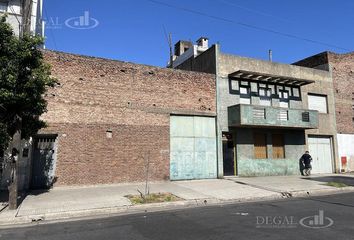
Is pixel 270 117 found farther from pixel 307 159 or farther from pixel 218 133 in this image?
pixel 307 159

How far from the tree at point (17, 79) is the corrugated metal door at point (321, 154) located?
1915cm

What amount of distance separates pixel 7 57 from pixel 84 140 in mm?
6291

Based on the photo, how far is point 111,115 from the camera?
1650 cm

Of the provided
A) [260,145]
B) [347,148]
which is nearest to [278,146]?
[260,145]

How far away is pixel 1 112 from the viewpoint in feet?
34.4

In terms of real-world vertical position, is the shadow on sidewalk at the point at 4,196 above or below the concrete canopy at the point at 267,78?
below

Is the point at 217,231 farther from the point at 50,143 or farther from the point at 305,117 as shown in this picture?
the point at 305,117

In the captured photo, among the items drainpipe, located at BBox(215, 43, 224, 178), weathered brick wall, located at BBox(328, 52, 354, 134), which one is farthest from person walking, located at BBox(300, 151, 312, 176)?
drainpipe, located at BBox(215, 43, 224, 178)

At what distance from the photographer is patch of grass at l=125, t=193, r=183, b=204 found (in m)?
11.3

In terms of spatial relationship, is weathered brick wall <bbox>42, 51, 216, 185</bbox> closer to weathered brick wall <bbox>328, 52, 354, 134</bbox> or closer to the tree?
the tree

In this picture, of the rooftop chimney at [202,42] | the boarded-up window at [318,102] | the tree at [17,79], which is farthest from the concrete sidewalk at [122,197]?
the rooftop chimney at [202,42]

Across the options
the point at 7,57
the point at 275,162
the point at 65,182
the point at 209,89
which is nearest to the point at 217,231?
the point at 7,57

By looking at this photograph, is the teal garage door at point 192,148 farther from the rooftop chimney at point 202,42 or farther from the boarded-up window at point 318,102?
the rooftop chimney at point 202,42

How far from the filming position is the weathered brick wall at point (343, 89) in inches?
981
